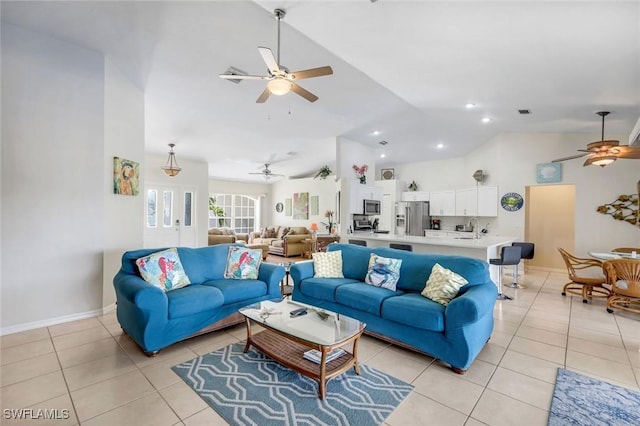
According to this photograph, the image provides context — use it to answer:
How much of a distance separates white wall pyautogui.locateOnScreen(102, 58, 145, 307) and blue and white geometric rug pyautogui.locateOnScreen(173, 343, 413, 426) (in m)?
2.08

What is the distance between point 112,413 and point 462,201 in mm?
7418

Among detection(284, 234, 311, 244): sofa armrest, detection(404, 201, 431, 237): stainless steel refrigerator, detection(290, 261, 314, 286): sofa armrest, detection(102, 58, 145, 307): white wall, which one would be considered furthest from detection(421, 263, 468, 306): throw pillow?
detection(284, 234, 311, 244): sofa armrest

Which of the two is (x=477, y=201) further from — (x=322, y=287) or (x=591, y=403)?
(x=591, y=403)

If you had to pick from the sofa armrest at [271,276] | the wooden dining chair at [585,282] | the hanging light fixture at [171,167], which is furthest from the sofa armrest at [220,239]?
the wooden dining chair at [585,282]

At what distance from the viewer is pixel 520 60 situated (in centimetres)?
319

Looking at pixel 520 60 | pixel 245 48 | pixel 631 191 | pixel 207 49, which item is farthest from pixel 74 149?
pixel 631 191

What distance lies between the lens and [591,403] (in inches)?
79.5

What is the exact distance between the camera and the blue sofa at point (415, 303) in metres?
2.38

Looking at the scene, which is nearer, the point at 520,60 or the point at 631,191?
the point at 520,60

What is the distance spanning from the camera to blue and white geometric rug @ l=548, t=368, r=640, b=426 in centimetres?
186

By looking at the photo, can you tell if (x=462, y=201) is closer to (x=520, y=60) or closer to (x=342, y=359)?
(x=520, y=60)

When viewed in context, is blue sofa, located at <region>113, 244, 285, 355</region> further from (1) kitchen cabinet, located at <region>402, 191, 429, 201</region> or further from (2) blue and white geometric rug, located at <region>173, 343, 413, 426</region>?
(1) kitchen cabinet, located at <region>402, 191, 429, 201</region>

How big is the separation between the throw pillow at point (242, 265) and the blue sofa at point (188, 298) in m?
0.08

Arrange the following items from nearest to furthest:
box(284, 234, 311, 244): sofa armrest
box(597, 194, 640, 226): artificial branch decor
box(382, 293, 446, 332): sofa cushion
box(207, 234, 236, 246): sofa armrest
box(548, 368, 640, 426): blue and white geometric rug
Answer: box(548, 368, 640, 426): blue and white geometric rug → box(382, 293, 446, 332): sofa cushion → box(597, 194, 640, 226): artificial branch decor → box(207, 234, 236, 246): sofa armrest → box(284, 234, 311, 244): sofa armrest
